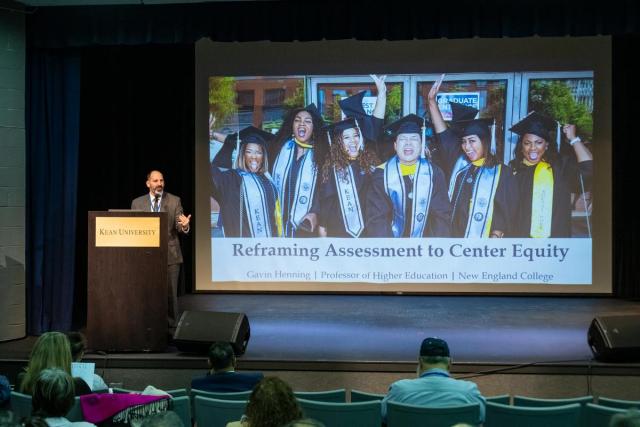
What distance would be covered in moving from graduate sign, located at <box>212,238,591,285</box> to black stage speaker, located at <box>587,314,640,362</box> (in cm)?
294

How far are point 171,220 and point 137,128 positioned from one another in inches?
141

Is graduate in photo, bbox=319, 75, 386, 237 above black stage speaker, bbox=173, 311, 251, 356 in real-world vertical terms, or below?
above

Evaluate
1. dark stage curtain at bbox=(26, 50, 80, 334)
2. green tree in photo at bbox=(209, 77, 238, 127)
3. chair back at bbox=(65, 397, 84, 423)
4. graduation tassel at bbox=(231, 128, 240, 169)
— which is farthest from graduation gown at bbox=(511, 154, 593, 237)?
chair back at bbox=(65, 397, 84, 423)

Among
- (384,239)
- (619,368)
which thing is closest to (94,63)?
(384,239)

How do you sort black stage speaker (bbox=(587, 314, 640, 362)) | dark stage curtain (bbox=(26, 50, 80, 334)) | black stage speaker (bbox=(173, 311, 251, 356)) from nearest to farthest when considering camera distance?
black stage speaker (bbox=(587, 314, 640, 362)) < black stage speaker (bbox=(173, 311, 251, 356)) < dark stage curtain (bbox=(26, 50, 80, 334))

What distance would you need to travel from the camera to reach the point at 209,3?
22.4 ft

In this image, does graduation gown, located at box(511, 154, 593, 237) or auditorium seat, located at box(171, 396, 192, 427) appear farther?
graduation gown, located at box(511, 154, 593, 237)

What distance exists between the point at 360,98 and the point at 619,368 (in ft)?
13.7

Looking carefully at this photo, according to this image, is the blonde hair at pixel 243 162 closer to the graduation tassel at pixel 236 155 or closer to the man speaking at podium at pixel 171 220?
the graduation tassel at pixel 236 155

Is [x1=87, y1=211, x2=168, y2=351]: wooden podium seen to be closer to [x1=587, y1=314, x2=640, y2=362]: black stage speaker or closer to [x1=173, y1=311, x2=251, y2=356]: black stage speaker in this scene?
[x1=173, y1=311, x2=251, y2=356]: black stage speaker

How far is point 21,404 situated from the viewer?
3.43 meters

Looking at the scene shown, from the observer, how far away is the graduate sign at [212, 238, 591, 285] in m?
8.25

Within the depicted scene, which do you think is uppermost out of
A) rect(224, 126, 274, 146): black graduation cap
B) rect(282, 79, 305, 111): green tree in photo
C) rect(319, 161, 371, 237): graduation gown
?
rect(282, 79, 305, 111): green tree in photo

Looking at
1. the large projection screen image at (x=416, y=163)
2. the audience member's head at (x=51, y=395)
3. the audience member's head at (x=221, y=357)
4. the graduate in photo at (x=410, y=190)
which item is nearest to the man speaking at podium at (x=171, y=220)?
the audience member's head at (x=221, y=357)
